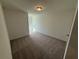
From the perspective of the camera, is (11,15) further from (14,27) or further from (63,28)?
(63,28)

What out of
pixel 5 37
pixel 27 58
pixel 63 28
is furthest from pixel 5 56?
pixel 63 28

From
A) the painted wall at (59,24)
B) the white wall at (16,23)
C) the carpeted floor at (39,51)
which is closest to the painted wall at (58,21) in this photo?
the painted wall at (59,24)

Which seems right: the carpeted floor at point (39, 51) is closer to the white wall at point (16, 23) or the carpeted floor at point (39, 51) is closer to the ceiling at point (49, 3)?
the white wall at point (16, 23)

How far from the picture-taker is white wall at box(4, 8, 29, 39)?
4.25 metres

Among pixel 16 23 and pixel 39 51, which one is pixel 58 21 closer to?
pixel 39 51

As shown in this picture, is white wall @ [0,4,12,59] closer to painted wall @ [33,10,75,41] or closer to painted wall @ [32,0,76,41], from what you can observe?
painted wall @ [32,0,76,41]

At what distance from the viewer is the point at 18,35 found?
4844 mm

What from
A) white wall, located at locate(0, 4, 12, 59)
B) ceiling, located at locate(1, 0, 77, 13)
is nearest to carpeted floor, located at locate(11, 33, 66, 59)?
white wall, located at locate(0, 4, 12, 59)

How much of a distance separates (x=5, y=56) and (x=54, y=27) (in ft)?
13.6

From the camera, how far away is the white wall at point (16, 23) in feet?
14.0

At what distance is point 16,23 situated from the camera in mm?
4660

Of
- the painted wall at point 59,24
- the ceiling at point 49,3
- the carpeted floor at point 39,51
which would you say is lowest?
the carpeted floor at point 39,51

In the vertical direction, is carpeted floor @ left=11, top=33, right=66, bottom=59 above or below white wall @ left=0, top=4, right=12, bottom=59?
below

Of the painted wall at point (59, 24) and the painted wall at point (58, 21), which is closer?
the painted wall at point (58, 21)
